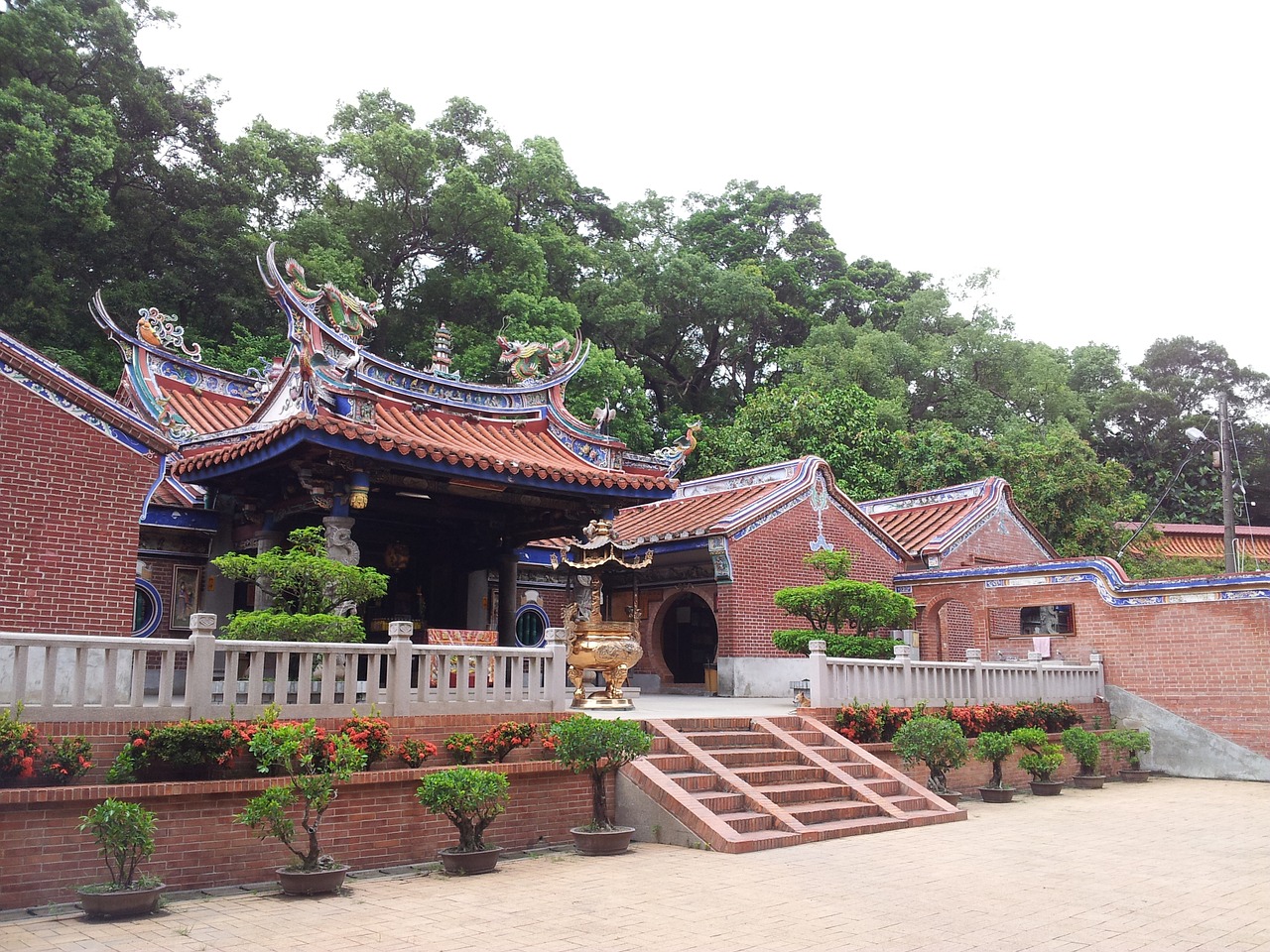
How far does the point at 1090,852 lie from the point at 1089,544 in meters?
17.0

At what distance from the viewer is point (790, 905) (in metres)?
6.95

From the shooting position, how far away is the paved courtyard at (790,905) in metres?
6.04

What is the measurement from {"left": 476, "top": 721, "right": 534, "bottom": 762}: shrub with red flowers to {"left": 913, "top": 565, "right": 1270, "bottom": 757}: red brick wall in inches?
447

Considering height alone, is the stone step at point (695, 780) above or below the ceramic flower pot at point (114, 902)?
above

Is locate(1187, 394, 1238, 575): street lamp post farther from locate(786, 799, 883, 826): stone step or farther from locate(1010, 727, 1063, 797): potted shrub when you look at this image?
locate(786, 799, 883, 826): stone step

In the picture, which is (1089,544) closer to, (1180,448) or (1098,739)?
(1098,739)

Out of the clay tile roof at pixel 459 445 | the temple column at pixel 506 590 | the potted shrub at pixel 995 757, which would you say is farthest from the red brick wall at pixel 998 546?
the temple column at pixel 506 590

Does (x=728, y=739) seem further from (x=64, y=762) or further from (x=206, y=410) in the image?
(x=206, y=410)

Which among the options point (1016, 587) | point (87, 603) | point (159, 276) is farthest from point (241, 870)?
point (159, 276)

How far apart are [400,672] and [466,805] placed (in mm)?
1453

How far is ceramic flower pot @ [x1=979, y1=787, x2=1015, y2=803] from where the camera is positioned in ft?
41.8

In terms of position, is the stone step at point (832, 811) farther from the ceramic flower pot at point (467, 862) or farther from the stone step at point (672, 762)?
the ceramic flower pot at point (467, 862)

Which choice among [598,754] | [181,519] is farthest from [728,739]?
[181,519]

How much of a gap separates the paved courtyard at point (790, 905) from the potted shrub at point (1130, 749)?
18.9 feet
